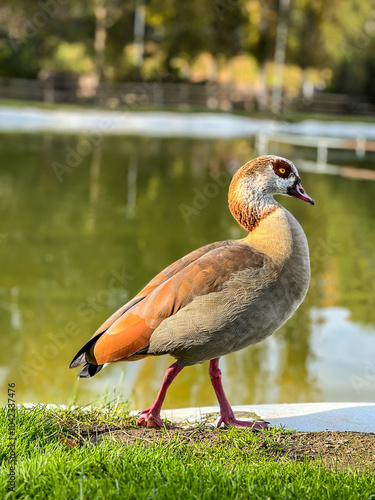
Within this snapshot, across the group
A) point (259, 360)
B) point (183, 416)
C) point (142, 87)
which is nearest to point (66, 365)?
point (259, 360)

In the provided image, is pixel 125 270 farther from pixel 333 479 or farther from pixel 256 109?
pixel 256 109

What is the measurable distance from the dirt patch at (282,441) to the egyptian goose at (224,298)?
0.14 metres

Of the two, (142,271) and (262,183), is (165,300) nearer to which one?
(262,183)

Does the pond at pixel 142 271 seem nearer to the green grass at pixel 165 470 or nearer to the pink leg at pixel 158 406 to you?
the pink leg at pixel 158 406

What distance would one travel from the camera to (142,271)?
9758 millimetres

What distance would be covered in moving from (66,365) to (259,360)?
1768 millimetres

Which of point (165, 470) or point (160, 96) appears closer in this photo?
point (165, 470)

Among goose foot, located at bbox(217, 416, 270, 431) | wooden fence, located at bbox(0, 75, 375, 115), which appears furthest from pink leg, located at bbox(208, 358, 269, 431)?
wooden fence, located at bbox(0, 75, 375, 115)

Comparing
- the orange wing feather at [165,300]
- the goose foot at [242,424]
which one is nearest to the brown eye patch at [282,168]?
the orange wing feather at [165,300]

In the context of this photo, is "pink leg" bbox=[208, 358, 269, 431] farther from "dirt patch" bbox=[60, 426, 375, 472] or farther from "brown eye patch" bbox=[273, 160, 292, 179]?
"brown eye patch" bbox=[273, 160, 292, 179]

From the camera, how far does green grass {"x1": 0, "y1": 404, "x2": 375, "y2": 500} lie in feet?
9.14

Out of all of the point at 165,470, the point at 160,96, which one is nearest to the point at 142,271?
the point at 165,470

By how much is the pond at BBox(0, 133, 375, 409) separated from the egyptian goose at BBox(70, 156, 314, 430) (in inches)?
51.7

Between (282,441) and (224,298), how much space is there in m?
0.75
